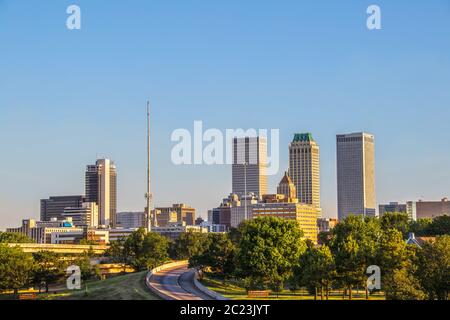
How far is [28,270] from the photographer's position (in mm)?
108625

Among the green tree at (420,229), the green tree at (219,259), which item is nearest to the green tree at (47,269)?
the green tree at (219,259)

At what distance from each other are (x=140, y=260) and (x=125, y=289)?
53946mm

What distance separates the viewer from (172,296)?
76.1 metres

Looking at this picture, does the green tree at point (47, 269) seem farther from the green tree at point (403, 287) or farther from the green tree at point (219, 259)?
the green tree at point (403, 287)

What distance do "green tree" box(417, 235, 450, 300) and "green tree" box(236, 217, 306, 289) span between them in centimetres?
1855

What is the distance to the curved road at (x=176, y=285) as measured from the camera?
7652 cm

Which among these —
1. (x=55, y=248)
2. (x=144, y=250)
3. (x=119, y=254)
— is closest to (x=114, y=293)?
(x=144, y=250)

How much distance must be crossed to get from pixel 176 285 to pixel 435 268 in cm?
3274

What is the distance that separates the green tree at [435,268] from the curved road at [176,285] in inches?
776

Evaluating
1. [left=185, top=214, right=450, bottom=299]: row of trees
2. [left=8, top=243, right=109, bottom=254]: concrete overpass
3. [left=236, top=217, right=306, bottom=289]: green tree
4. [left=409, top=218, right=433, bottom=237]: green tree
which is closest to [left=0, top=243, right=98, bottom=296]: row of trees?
[left=185, top=214, right=450, bottom=299]: row of trees

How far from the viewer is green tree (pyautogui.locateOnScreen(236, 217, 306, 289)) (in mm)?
89125

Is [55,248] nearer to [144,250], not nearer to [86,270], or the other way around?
[144,250]
